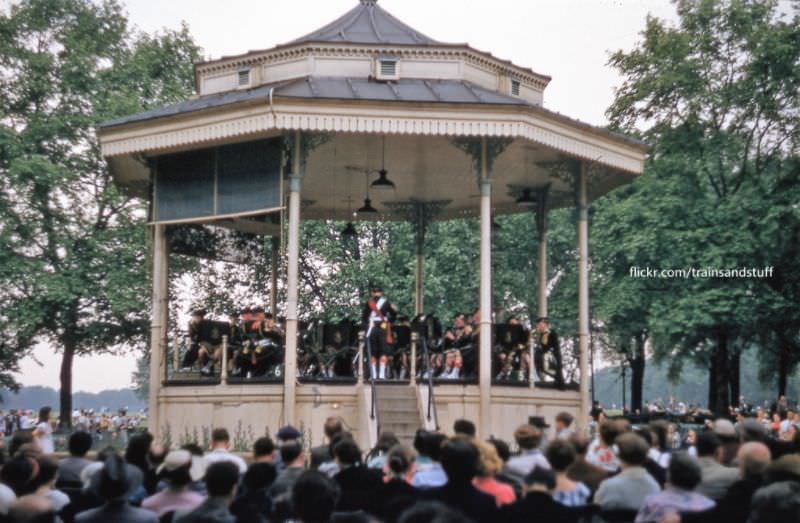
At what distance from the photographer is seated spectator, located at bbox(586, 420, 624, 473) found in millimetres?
10016

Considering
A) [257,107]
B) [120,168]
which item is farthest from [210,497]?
[120,168]

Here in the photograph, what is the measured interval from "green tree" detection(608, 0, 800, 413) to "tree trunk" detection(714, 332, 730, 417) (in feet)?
0.18

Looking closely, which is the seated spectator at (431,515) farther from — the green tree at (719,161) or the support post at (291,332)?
the green tree at (719,161)

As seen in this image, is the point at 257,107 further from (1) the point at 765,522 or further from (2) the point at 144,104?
(2) the point at 144,104

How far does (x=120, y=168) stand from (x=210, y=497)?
62.3 feet

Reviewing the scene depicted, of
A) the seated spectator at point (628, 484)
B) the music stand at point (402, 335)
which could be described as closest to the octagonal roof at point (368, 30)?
the music stand at point (402, 335)

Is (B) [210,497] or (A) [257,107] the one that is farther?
(A) [257,107]

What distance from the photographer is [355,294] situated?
4972 centimetres

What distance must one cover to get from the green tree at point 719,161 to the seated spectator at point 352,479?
102ft

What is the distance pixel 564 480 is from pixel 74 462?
14.9 ft

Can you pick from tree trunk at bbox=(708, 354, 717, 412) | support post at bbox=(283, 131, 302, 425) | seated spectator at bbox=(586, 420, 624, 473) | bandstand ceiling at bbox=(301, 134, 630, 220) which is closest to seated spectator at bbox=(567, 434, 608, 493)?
seated spectator at bbox=(586, 420, 624, 473)

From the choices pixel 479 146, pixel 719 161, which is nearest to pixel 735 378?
pixel 719 161

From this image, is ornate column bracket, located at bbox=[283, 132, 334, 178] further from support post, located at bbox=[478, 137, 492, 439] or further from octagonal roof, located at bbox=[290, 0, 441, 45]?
support post, located at bbox=[478, 137, 492, 439]

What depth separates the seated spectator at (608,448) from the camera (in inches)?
394
